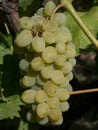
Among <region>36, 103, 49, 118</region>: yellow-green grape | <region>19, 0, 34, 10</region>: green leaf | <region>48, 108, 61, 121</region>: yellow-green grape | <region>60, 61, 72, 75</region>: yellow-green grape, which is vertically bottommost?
<region>48, 108, 61, 121</region>: yellow-green grape

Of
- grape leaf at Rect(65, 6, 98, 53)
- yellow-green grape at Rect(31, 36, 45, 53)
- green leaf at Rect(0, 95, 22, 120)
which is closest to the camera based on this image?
yellow-green grape at Rect(31, 36, 45, 53)

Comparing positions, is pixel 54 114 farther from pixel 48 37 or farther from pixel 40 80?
pixel 48 37

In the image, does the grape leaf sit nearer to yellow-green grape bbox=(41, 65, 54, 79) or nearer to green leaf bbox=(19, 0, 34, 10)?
green leaf bbox=(19, 0, 34, 10)

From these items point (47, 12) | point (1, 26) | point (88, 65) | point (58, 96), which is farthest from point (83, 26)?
point (88, 65)

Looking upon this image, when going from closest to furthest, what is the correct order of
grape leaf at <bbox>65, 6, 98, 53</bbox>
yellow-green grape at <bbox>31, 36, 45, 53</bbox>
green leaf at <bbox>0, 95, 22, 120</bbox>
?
1. yellow-green grape at <bbox>31, 36, 45, 53</bbox>
2. green leaf at <bbox>0, 95, 22, 120</bbox>
3. grape leaf at <bbox>65, 6, 98, 53</bbox>

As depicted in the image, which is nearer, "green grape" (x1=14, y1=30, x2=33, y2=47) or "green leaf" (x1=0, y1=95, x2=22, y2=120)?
"green grape" (x1=14, y1=30, x2=33, y2=47)

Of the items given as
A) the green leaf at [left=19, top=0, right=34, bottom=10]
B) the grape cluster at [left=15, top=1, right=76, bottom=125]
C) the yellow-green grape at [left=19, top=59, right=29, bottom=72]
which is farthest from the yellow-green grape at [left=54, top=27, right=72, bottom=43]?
the green leaf at [left=19, top=0, right=34, bottom=10]

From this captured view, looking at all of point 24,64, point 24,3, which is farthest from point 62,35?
point 24,3
